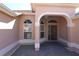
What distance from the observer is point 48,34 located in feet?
70.8

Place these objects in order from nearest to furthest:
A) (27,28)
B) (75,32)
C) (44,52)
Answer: (44,52) < (75,32) < (27,28)

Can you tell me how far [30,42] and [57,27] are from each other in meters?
5.37

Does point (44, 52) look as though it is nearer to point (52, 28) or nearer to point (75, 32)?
point (75, 32)

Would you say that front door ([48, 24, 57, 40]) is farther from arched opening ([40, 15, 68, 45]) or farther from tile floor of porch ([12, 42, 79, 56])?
tile floor of porch ([12, 42, 79, 56])

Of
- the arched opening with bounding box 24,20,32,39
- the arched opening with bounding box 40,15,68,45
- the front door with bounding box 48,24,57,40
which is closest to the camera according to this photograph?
the arched opening with bounding box 24,20,32,39

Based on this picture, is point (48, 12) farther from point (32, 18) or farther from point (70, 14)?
point (32, 18)

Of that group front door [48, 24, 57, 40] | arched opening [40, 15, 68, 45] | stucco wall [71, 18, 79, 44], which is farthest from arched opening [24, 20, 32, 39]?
stucco wall [71, 18, 79, 44]

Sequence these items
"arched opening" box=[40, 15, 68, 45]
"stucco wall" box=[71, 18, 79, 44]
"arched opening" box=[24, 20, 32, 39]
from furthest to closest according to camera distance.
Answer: "arched opening" box=[40, 15, 68, 45]
"arched opening" box=[24, 20, 32, 39]
"stucco wall" box=[71, 18, 79, 44]

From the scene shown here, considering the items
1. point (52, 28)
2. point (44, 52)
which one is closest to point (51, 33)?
point (52, 28)

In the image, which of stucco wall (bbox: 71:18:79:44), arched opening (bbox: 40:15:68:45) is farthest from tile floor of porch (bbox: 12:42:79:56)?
arched opening (bbox: 40:15:68:45)

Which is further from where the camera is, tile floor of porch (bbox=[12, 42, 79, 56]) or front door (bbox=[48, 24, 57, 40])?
front door (bbox=[48, 24, 57, 40])

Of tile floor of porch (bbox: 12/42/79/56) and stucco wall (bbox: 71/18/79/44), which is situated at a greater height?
stucco wall (bbox: 71/18/79/44)

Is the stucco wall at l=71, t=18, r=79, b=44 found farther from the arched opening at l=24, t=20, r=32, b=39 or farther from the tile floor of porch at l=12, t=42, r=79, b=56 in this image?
the arched opening at l=24, t=20, r=32, b=39

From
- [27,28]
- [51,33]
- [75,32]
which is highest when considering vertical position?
[27,28]
